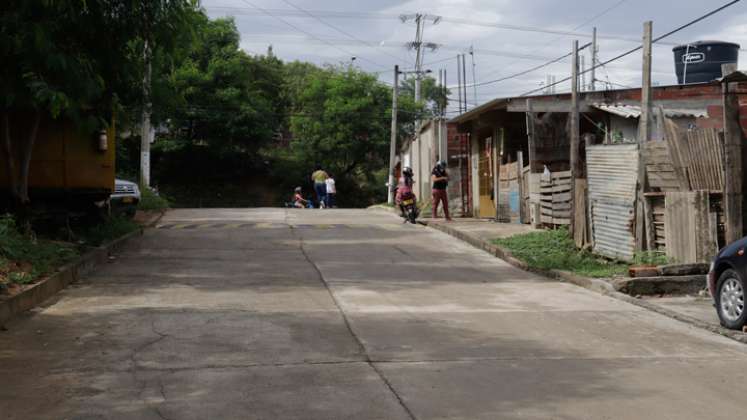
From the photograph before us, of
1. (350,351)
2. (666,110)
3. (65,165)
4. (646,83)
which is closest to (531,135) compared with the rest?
(666,110)

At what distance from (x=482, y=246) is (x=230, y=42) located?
122 ft

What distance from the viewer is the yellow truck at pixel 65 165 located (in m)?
15.6

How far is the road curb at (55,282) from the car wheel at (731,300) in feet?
24.6

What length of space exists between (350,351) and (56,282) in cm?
A: 519

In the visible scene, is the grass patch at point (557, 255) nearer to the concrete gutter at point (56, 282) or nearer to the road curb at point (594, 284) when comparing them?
the road curb at point (594, 284)

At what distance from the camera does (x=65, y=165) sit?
15820 mm

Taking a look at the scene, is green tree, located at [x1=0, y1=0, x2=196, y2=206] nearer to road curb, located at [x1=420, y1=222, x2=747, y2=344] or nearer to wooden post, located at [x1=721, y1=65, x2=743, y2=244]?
road curb, located at [x1=420, y1=222, x2=747, y2=344]

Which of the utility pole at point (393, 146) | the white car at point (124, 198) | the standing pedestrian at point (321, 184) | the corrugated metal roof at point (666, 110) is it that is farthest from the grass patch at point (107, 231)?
the utility pole at point (393, 146)

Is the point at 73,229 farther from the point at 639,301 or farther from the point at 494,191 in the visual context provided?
the point at 494,191

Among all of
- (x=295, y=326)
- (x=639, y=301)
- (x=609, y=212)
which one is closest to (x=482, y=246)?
(x=609, y=212)

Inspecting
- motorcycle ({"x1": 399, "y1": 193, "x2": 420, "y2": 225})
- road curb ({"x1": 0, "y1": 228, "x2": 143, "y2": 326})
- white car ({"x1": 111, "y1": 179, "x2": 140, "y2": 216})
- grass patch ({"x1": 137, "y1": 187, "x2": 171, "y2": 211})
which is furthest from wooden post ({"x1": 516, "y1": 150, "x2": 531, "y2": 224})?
grass patch ({"x1": 137, "y1": 187, "x2": 171, "y2": 211})

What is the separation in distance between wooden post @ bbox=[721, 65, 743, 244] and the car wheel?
8.17 feet

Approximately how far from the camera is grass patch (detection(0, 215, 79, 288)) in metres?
10.1

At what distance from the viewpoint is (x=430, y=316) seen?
9.36 metres
